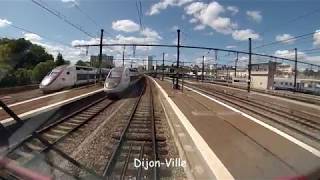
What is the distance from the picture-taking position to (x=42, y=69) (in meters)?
36.6

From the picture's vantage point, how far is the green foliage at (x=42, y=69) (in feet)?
115

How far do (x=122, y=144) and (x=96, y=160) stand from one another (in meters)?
2.41

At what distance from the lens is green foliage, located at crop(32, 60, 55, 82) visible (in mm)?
35066

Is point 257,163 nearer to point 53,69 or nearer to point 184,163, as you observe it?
point 184,163

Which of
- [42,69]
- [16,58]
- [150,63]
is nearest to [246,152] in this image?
[16,58]

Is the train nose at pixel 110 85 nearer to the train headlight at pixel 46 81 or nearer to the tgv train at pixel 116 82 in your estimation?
the tgv train at pixel 116 82

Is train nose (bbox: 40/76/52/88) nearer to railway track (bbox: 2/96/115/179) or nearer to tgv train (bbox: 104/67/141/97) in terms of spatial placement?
tgv train (bbox: 104/67/141/97)

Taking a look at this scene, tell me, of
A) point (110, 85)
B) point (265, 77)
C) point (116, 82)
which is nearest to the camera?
point (110, 85)

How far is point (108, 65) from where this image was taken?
Result: 88500 millimetres

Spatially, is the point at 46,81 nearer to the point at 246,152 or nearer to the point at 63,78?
the point at 63,78

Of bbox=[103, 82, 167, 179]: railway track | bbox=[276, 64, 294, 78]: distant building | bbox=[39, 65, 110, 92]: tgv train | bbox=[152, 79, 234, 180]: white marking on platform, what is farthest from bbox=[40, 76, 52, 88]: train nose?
bbox=[276, 64, 294, 78]: distant building

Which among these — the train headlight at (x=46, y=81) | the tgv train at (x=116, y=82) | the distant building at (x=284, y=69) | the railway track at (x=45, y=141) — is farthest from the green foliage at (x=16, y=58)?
the distant building at (x=284, y=69)

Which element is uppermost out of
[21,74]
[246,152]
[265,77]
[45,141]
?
[21,74]

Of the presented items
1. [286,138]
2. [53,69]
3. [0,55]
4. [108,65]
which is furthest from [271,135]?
[108,65]
